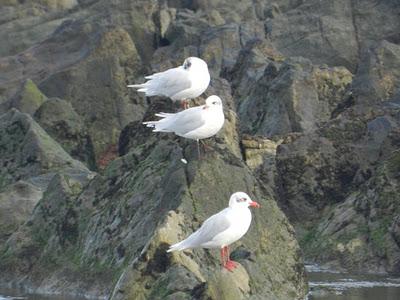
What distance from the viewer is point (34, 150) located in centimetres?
3309

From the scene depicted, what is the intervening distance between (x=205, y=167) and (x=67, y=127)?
16087 millimetres

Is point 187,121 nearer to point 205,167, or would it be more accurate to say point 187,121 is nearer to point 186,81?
point 205,167

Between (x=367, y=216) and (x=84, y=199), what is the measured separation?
626 cm

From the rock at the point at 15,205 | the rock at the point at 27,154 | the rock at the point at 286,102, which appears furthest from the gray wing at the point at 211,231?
the rock at the point at 286,102

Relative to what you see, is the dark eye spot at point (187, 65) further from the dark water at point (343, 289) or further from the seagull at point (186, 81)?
the dark water at point (343, 289)

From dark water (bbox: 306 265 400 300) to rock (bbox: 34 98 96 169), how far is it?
1275 cm

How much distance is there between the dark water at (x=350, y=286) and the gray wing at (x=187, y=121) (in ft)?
12.5

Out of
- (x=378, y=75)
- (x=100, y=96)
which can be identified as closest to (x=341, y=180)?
(x=378, y=75)

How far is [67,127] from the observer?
129ft

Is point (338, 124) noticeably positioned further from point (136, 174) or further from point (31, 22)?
point (31, 22)

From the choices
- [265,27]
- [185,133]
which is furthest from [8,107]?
[185,133]

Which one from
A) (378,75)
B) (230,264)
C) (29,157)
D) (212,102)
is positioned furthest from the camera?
(378,75)

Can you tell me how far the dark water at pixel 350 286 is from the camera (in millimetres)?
24516

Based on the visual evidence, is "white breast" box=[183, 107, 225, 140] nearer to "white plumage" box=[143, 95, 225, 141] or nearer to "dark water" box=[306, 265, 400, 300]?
"white plumage" box=[143, 95, 225, 141]
